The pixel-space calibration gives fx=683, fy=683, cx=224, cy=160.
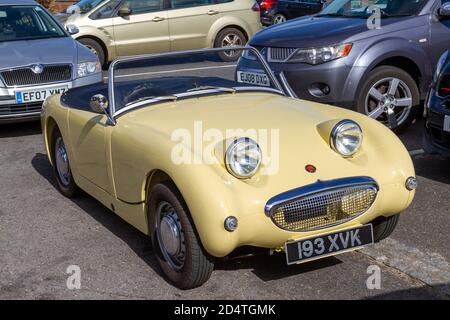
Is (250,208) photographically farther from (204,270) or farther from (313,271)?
(313,271)

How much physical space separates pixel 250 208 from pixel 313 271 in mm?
791

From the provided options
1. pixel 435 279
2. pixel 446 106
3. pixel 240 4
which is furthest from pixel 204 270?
pixel 240 4

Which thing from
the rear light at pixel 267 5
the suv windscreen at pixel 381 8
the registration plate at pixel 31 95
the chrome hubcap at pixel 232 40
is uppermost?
the suv windscreen at pixel 381 8

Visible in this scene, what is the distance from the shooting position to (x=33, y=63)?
811cm

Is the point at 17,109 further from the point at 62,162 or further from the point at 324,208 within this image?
the point at 324,208

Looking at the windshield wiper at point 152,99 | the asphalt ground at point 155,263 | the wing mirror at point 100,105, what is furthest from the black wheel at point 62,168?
the windshield wiper at point 152,99

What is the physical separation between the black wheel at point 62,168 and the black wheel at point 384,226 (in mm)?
2580

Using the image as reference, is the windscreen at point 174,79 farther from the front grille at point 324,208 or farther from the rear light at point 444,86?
the rear light at point 444,86

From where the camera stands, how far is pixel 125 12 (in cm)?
1341

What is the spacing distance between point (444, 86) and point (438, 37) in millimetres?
1981

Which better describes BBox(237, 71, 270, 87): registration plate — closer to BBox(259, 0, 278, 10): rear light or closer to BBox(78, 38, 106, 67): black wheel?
BBox(78, 38, 106, 67): black wheel

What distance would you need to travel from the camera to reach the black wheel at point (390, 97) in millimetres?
7219

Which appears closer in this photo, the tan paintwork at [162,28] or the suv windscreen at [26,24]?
the suv windscreen at [26,24]

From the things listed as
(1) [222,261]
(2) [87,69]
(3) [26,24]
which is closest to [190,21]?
(3) [26,24]
